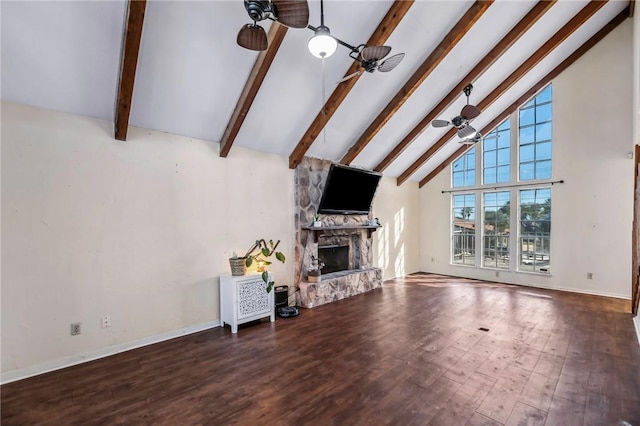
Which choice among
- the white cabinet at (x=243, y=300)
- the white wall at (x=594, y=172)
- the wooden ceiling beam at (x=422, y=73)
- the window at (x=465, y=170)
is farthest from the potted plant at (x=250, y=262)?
the white wall at (x=594, y=172)

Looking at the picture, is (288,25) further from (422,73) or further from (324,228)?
(324,228)

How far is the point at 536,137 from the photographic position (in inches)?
257

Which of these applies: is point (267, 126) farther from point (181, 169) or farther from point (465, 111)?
point (465, 111)

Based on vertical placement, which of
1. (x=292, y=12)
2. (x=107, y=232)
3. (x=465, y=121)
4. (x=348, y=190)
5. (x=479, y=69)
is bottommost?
(x=107, y=232)

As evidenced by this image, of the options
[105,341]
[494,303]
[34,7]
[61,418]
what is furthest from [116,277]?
[494,303]

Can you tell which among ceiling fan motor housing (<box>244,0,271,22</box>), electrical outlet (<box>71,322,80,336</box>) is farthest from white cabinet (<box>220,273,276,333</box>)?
ceiling fan motor housing (<box>244,0,271,22</box>)

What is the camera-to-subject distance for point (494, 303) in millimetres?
5219

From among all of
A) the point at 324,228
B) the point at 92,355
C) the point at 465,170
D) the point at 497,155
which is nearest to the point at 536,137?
the point at 497,155

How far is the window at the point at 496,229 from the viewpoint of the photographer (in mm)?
6988

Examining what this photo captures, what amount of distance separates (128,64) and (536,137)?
7.66m

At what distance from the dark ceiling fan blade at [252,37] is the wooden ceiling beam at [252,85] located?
1.85ft

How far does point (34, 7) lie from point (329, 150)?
4.16 m

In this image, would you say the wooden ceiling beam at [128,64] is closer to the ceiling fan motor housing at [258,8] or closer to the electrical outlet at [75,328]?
the ceiling fan motor housing at [258,8]

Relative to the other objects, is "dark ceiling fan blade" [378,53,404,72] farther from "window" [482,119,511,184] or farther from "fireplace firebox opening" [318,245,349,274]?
"window" [482,119,511,184]
